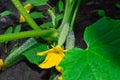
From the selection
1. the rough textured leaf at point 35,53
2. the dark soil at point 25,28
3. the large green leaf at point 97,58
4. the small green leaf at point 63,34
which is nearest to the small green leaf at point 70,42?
the small green leaf at point 63,34

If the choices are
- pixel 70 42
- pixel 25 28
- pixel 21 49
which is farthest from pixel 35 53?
pixel 25 28

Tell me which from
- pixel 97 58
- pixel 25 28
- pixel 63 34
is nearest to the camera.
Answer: pixel 97 58

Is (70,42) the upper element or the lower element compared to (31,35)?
lower

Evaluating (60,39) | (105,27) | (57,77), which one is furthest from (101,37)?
(57,77)

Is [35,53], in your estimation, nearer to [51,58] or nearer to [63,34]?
[63,34]

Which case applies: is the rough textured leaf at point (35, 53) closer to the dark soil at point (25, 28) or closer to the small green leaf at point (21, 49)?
the small green leaf at point (21, 49)

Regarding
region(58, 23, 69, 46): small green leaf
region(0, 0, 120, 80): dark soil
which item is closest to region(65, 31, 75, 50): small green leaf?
region(58, 23, 69, 46): small green leaf

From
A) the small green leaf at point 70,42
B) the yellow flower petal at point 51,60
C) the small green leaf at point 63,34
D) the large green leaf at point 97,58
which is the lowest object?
the small green leaf at point 70,42
